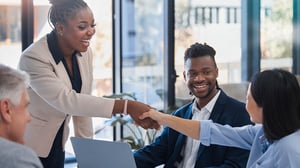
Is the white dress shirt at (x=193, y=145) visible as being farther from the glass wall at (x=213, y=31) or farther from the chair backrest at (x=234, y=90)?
the chair backrest at (x=234, y=90)

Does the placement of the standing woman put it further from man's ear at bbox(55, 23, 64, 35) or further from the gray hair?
the gray hair

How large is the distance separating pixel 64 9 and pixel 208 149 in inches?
35.1

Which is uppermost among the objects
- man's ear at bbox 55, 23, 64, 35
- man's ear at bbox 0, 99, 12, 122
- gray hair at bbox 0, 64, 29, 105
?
man's ear at bbox 55, 23, 64, 35

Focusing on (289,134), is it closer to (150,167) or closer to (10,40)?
(150,167)

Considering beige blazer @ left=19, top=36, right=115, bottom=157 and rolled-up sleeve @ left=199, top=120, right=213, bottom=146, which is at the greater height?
beige blazer @ left=19, top=36, right=115, bottom=157

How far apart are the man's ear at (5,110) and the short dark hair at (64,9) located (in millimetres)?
865

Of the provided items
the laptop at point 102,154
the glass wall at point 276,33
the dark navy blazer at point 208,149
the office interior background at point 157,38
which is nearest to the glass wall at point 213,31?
the office interior background at point 157,38

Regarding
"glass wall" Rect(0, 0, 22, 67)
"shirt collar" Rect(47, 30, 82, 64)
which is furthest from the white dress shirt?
"glass wall" Rect(0, 0, 22, 67)

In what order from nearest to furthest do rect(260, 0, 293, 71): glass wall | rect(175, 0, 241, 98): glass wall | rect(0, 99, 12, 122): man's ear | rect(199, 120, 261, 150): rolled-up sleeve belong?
rect(0, 99, 12, 122): man's ear < rect(199, 120, 261, 150): rolled-up sleeve < rect(175, 0, 241, 98): glass wall < rect(260, 0, 293, 71): glass wall

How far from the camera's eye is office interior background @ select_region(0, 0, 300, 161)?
4027mm

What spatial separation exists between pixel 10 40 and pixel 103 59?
0.86 meters

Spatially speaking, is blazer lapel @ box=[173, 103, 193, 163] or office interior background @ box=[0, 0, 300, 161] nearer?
blazer lapel @ box=[173, 103, 193, 163]

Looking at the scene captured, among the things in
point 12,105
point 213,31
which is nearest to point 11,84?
point 12,105

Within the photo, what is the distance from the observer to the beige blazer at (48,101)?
2262 millimetres
